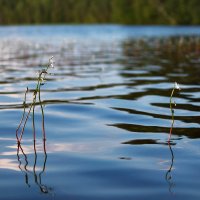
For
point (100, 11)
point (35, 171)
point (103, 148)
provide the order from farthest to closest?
point (100, 11) → point (103, 148) → point (35, 171)

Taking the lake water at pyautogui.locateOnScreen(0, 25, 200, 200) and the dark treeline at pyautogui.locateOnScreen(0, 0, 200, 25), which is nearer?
the lake water at pyautogui.locateOnScreen(0, 25, 200, 200)

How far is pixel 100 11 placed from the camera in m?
152

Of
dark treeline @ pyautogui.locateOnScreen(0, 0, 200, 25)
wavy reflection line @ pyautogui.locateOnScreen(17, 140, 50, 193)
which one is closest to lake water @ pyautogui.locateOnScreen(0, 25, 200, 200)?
wavy reflection line @ pyautogui.locateOnScreen(17, 140, 50, 193)

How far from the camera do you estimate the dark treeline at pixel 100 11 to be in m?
99.4

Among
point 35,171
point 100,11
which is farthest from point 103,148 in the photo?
point 100,11

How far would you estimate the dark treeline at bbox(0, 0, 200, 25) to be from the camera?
326ft

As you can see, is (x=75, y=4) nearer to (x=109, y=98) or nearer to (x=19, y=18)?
(x=19, y=18)

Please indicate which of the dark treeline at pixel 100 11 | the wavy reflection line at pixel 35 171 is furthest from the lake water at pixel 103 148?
the dark treeline at pixel 100 11

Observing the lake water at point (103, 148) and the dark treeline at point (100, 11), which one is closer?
the lake water at point (103, 148)

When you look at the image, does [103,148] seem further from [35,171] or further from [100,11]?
[100,11]

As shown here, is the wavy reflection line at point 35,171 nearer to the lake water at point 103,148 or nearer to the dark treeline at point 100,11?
the lake water at point 103,148

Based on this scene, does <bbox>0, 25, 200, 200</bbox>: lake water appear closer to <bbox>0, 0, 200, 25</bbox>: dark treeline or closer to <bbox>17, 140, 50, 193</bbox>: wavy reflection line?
<bbox>17, 140, 50, 193</bbox>: wavy reflection line

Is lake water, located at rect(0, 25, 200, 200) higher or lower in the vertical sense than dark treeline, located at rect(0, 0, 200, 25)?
lower

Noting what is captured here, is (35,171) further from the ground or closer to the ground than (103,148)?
closer to the ground
